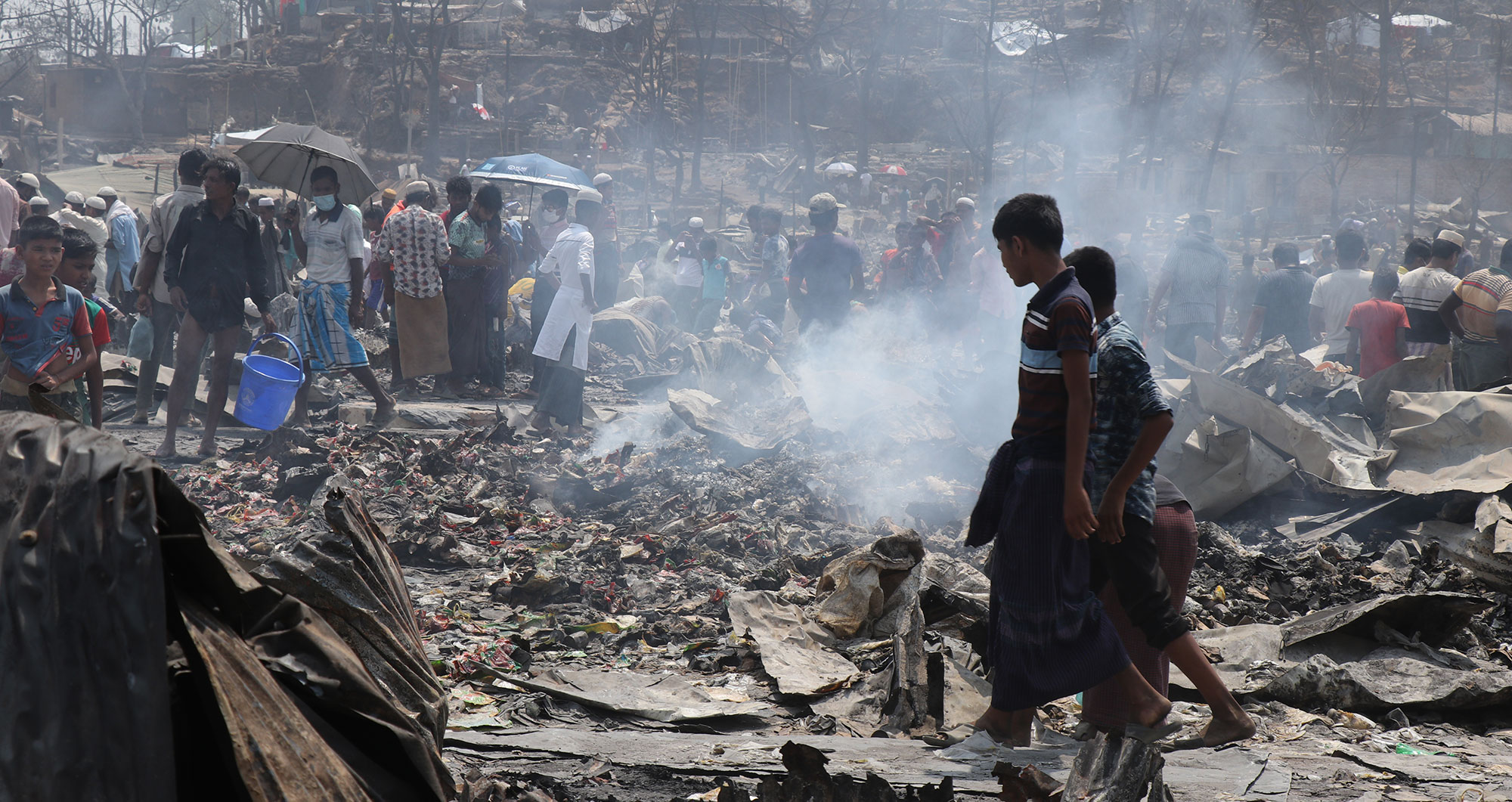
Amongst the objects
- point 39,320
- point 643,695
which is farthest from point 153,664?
point 39,320

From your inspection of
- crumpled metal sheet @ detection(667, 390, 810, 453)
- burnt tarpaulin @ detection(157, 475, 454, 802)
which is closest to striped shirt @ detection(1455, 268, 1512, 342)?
crumpled metal sheet @ detection(667, 390, 810, 453)

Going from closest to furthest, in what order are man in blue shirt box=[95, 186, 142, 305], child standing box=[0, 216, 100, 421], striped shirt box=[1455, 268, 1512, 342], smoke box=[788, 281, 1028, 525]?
child standing box=[0, 216, 100, 421], striped shirt box=[1455, 268, 1512, 342], smoke box=[788, 281, 1028, 525], man in blue shirt box=[95, 186, 142, 305]

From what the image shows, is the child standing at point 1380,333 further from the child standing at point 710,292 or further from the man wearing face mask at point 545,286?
the child standing at point 710,292

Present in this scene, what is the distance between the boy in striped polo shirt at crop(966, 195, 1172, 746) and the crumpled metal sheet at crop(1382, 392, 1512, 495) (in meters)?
3.74

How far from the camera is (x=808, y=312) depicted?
381 inches

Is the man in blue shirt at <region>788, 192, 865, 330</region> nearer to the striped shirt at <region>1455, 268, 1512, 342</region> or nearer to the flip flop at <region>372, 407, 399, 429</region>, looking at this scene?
the flip flop at <region>372, 407, 399, 429</region>

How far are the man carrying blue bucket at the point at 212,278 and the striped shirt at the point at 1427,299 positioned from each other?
25.6 ft

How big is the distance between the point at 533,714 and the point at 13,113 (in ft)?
114

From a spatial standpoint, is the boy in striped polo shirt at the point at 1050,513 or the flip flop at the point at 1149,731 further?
the flip flop at the point at 1149,731

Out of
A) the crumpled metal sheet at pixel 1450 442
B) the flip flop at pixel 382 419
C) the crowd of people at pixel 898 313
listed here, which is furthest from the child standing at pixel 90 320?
the crumpled metal sheet at pixel 1450 442

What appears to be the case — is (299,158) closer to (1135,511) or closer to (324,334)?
(324,334)

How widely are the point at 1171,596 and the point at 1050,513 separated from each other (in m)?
0.58

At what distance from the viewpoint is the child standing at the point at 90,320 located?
462cm

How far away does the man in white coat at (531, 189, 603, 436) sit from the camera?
7.18 metres
